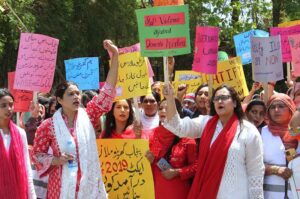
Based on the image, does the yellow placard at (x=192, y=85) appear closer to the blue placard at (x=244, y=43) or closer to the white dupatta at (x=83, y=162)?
the blue placard at (x=244, y=43)

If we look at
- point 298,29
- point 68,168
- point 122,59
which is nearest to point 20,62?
point 122,59

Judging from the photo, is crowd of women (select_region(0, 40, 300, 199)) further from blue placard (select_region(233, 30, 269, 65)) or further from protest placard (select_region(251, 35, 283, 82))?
blue placard (select_region(233, 30, 269, 65))

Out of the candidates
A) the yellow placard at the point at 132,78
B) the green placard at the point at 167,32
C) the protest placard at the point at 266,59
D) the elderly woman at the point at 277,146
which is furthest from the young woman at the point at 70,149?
the protest placard at the point at 266,59

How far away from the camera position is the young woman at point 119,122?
5.26 meters

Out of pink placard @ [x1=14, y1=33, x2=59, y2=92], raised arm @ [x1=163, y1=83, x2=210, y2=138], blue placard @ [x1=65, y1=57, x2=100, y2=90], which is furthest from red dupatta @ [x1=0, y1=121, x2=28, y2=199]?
blue placard @ [x1=65, y1=57, x2=100, y2=90]

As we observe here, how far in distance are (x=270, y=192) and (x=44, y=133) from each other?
1805 millimetres

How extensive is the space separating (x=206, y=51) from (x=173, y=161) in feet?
5.02

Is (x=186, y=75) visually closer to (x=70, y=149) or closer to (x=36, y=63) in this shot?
(x=36, y=63)

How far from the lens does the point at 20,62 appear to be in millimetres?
5590

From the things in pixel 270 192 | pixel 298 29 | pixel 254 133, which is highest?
pixel 298 29

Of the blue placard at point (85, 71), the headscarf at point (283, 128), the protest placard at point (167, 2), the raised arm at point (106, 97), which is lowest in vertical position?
the headscarf at point (283, 128)

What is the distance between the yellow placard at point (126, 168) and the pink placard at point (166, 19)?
3.37 ft

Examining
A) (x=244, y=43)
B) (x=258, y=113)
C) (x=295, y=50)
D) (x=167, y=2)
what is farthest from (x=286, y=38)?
(x=258, y=113)

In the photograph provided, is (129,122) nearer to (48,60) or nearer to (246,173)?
(48,60)
